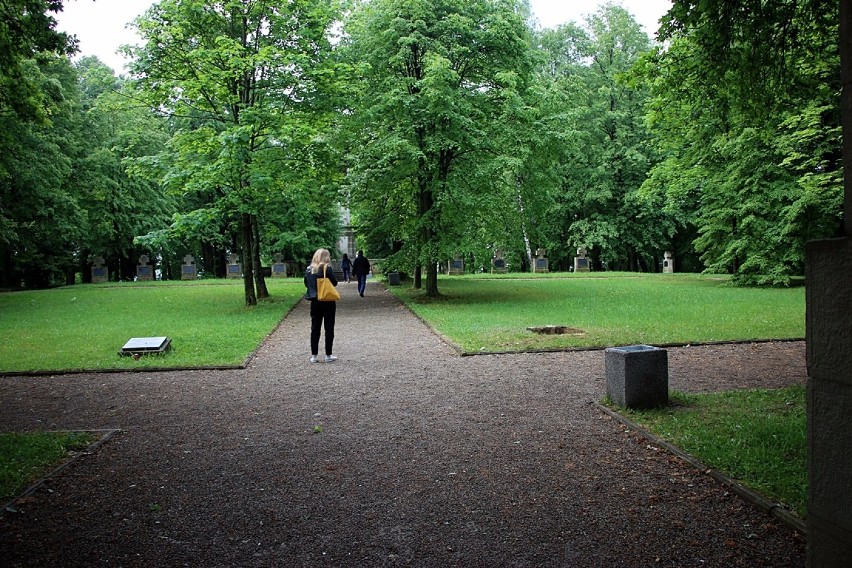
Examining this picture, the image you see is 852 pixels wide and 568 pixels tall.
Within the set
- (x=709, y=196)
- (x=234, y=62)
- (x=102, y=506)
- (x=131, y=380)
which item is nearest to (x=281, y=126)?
(x=234, y=62)

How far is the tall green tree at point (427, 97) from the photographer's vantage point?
64.3 ft

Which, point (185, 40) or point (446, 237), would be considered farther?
point (446, 237)

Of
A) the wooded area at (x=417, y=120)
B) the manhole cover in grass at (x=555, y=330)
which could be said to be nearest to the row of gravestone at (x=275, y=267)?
the wooded area at (x=417, y=120)

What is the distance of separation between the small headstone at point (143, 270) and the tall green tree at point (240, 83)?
26.9m

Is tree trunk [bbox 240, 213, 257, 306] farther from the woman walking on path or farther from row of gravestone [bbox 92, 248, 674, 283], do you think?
row of gravestone [bbox 92, 248, 674, 283]

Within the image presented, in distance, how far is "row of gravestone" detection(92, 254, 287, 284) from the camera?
42.6 meters

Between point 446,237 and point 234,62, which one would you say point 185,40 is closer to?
point 234,62

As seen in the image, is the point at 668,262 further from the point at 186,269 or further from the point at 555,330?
the point at 555,330

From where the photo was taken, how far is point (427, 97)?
18.8 metres

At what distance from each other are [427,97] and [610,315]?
8.22m

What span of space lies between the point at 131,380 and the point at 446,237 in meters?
12.4

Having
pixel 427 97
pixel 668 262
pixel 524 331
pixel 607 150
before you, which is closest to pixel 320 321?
pixel 524 331

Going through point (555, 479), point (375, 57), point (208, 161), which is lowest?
point (555, 479)

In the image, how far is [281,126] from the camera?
17984mm
